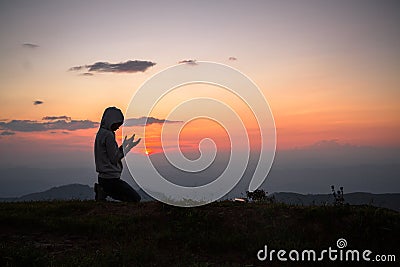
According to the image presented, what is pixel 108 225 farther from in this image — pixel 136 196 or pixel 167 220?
pixel 136 196

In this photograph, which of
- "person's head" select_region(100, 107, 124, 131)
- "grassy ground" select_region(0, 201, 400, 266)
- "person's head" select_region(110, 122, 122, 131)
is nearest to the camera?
"grassy ground" select_region(0, 201, 400, 266)

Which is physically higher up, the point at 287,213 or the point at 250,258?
the point at 287,213

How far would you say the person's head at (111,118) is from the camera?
13.6 m

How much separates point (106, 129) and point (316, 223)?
7.15 meters

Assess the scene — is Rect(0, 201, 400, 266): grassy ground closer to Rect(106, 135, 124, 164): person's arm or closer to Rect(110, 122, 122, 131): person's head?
Rect(106, 135, 124, 164): person's arm

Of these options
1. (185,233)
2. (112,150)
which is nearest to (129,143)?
(112,150)

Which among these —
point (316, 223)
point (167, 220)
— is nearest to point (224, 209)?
point (167, 220)

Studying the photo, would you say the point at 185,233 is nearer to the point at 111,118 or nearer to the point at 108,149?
the point at 108,149

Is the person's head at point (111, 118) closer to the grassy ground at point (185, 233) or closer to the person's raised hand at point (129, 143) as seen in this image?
the person's raised hand at point (129, 143)

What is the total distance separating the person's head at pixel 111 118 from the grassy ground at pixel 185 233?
3046 mm

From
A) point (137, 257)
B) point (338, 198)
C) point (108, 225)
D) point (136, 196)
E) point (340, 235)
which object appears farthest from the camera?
point (136, 196)

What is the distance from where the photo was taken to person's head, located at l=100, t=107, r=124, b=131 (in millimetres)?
13617

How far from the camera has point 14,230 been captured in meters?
10.7

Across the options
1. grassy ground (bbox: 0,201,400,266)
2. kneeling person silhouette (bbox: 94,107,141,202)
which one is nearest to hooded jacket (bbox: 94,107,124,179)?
kneeling person silhouette (bbox: 94,107,141,202)
